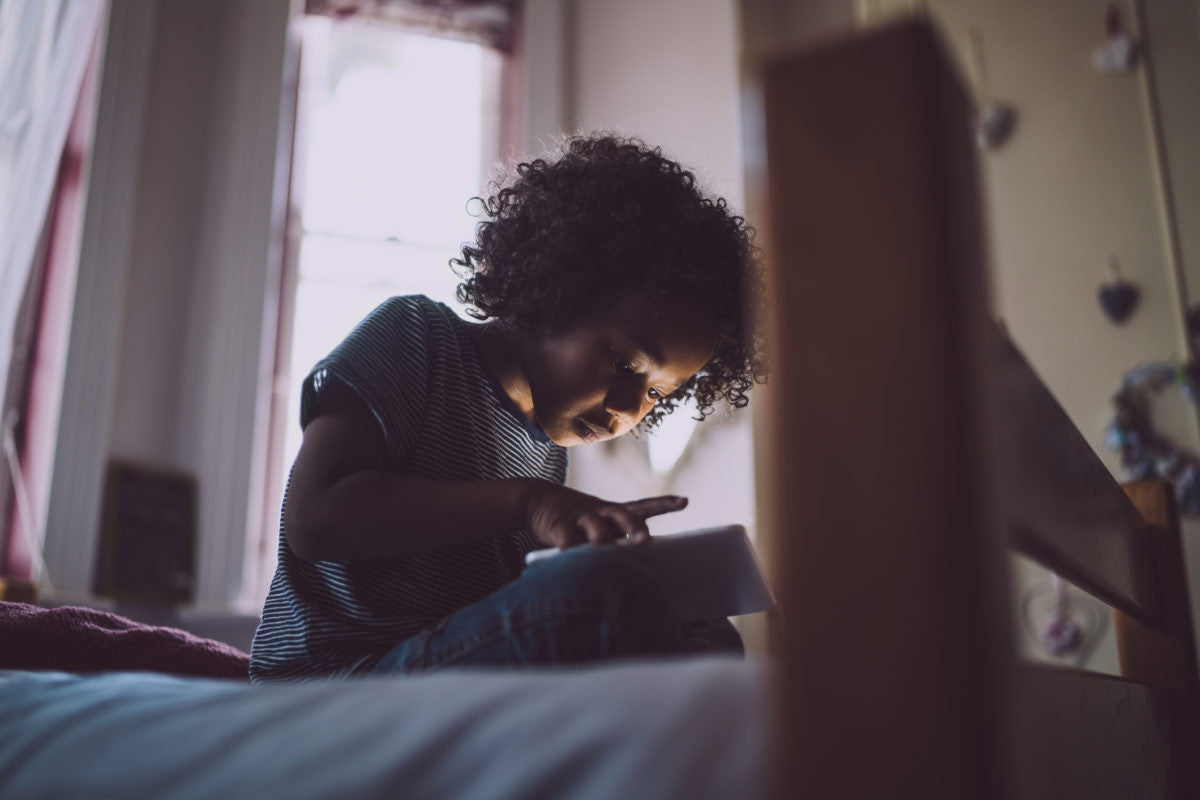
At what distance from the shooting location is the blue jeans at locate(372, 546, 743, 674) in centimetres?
60

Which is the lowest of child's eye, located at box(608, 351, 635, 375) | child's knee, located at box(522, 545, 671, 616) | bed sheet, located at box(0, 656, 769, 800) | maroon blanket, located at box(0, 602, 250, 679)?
bed sheet, located at box(0, 656, 769, 800)

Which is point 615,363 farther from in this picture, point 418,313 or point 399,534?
point 399,534

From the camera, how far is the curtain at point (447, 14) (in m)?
2.90

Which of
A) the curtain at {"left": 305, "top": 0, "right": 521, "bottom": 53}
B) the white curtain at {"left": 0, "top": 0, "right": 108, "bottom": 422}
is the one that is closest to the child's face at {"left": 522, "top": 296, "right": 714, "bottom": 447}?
the white curtain at {"left": 0, "top": 0, "right": 108, "bottom": 422}

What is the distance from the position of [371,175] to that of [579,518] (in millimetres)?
2387

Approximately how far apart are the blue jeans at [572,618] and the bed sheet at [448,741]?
16 centimetres

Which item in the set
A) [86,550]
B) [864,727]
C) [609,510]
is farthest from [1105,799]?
[86,550]

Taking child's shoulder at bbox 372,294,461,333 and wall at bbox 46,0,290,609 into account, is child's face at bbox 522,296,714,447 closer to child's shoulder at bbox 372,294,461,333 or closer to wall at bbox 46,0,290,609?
child's shoulder at bbox 372,294,461,333

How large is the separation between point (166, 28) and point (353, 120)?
52cm

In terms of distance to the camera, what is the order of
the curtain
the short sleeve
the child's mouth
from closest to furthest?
the short sleeve → the child's mouth → the curtain

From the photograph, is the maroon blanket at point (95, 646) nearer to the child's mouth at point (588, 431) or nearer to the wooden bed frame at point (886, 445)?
the child's mouth at point (588, 431)

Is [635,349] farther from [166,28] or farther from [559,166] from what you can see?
[166,28]

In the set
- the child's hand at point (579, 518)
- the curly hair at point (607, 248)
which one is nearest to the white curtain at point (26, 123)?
the curly hair at point (607, 248)

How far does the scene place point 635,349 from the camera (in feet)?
3.36
